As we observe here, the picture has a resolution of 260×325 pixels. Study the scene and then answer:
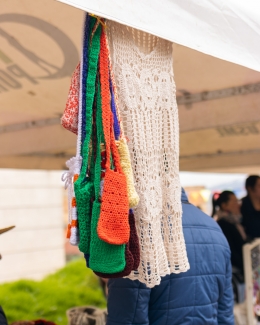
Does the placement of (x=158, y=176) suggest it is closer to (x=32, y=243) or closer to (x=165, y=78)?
(x=165, y=78)

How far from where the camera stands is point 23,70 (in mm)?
1912

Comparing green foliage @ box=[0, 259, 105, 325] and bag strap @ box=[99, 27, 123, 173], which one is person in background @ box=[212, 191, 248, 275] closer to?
green foliage @ box=[0, 259, 105, 325]

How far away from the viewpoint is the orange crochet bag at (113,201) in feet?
3.19

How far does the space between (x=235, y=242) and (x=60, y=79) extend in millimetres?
1890

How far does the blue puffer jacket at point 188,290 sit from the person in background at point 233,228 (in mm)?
1477


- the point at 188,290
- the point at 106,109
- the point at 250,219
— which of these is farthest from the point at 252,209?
the point at 106,109

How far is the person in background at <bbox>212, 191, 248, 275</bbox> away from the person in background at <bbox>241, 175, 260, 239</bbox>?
80mm

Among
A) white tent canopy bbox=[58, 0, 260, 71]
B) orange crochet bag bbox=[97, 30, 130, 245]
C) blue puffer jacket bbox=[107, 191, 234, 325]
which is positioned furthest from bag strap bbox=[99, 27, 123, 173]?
blue puffer jacket bbox=[107, 191, 234, 325]

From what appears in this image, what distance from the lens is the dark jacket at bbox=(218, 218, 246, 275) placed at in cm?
309

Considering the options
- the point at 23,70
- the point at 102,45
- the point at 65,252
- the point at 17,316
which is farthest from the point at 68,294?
the point at 65,252

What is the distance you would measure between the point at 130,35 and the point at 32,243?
764 cm

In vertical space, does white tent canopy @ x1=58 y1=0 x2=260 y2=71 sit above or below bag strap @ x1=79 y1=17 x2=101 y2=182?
above

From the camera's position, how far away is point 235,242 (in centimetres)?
310

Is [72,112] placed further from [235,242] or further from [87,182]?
[235,242]
